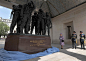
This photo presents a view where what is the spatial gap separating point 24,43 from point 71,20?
9.53 meters

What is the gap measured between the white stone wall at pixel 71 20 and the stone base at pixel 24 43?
Answer: 757cm

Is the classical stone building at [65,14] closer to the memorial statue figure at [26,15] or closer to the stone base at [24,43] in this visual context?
the memorial statue figure at [26,15]

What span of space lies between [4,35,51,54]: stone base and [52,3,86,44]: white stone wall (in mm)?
7565

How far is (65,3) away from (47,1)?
338 centimetres

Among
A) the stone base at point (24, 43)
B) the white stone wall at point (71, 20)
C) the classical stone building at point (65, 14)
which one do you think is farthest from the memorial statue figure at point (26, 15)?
the white stone wall at point (71, 20)

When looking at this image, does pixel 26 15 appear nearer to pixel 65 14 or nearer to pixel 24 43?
pixel 24 43

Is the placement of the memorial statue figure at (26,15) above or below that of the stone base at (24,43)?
above

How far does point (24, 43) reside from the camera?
3.54 metres

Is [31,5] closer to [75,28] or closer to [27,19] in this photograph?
[27,19]

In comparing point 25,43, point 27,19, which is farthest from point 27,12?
point 25,43

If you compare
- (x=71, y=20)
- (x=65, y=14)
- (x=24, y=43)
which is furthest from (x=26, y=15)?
(x=65, y=14)

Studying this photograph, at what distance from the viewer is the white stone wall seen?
8859 millimetres

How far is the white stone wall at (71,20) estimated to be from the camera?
29.1ft

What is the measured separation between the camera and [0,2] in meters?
8.75
